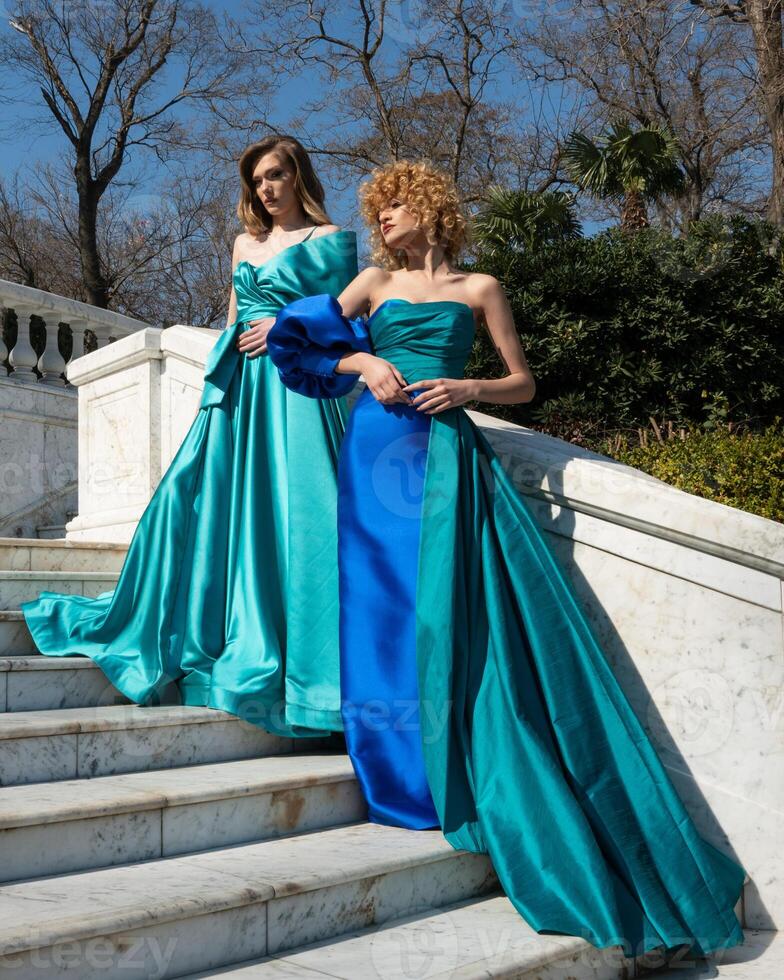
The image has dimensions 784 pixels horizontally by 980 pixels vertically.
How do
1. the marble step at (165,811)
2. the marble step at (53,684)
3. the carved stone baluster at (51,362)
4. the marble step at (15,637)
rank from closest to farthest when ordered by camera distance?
the marble step at (165,811)
the marble step at (53,684)
the marble step at (15,637)
the carved stone baluster at (51,362)

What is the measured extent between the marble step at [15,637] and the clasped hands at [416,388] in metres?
1.48

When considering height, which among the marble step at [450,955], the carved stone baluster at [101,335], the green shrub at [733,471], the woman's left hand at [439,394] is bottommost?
the marble step at [450,955]

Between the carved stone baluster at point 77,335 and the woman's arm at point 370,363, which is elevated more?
the carved stone baluster at point 77,335

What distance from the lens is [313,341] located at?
3.15 metres

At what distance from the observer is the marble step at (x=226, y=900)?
198 cm

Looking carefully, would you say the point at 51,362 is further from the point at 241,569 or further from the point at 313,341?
the point at 313,341

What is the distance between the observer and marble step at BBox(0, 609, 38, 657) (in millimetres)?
3430

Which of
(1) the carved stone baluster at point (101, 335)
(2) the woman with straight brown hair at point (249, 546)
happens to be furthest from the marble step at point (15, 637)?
(1) the carved stone baluster at point (101, 335)

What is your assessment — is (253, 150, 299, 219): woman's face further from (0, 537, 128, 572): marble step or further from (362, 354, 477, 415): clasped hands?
(0, 537, 128, 572): marble step

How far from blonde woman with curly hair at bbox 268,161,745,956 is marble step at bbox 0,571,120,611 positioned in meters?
1.42

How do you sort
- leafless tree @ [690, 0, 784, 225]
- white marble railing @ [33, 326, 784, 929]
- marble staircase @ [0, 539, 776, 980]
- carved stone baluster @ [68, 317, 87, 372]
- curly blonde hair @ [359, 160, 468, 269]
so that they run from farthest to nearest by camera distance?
leafless tree @ [690, 0, 784, 225], carved stone baluster @ [68, 317, 87, 372], curly blonde hair @ [359, 160, 468, 269], white marble railing @ [33, 326, 784, 929], marble staircase @ [0, 539, 776, 980]

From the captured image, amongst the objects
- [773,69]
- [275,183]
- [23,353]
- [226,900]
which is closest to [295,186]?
[275,183]

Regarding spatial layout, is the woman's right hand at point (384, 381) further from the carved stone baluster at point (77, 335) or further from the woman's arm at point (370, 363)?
the carved stone baluster at point (77, 335)

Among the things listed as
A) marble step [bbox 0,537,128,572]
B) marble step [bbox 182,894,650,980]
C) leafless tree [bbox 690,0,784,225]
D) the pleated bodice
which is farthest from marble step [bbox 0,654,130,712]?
leafless tree [bbox 690,0,784,225]
